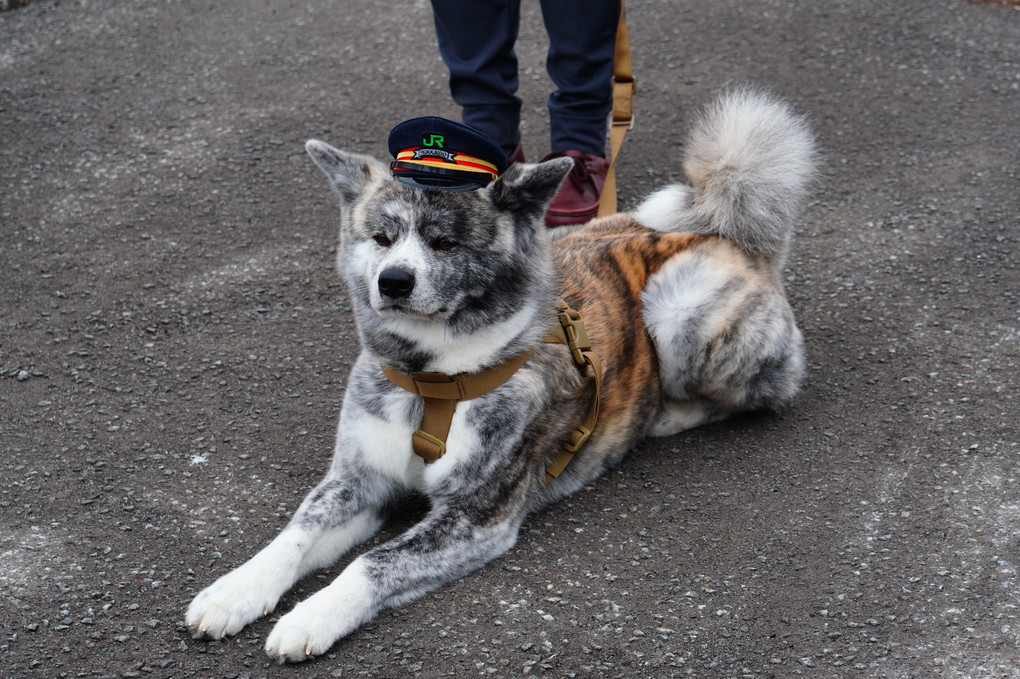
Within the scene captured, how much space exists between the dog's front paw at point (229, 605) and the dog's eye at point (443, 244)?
1.14m

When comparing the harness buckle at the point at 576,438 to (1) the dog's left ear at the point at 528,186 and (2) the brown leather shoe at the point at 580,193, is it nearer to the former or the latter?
(1) the dog's left ear at the point at 528,186

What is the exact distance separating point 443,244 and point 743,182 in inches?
56.8

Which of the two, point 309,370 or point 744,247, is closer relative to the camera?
point 744,247

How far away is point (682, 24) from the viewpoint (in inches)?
296

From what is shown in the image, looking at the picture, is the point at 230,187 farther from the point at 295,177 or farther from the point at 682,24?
the point at 682,24

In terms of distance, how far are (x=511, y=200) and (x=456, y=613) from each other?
4.26 ft

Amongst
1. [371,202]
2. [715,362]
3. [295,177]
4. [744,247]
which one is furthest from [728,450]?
[295,177]

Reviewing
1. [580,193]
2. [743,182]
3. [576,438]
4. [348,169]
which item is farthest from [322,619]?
[580,193]

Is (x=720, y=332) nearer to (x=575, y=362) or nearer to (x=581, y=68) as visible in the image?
(x=575, y=362)

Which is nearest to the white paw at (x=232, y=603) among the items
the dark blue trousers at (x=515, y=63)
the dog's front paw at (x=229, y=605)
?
the dog's front paw at (x=229, y=605)

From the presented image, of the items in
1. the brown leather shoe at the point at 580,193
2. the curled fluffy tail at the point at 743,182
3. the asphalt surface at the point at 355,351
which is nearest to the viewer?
the asphalt surface at the point at 355,351

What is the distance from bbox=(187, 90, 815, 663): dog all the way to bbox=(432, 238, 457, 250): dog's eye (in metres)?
0.01

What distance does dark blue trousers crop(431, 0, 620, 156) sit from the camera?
15.5 ft

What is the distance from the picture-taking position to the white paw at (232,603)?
2.86 metres
